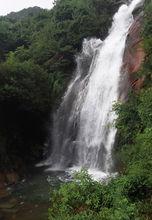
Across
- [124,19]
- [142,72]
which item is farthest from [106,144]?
[124,19]

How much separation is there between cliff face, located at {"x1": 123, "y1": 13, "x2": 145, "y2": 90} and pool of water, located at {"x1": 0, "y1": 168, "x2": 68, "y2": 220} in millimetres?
6490

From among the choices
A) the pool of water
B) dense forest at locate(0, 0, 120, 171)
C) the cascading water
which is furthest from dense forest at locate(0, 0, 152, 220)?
the cascading water

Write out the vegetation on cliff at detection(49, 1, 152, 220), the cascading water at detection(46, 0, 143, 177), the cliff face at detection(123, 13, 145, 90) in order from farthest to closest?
the cascading water at detection(46, 0, 143, 177), the cliff face at detection(123, 13, 145, 90), the vegetation on cliff at detection(49, 1, 152, 220)

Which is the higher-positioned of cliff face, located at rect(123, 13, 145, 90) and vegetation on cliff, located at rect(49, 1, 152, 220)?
cliff face, located at rect(123, 13, 145, 90)

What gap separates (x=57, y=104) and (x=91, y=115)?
369 centimetres

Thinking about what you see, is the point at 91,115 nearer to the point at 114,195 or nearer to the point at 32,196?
the point at 32,196

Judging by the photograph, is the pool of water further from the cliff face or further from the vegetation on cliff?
the cliff face

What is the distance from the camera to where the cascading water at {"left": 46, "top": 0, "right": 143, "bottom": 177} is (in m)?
27.1

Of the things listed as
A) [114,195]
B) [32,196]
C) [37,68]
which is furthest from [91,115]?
[114,195]

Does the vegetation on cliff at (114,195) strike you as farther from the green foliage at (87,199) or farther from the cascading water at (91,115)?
the cascading water at (91,115)

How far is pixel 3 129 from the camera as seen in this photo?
2889 cm

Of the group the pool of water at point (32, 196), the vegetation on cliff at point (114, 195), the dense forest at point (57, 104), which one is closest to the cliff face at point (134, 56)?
the dense forest at point (57, 104)

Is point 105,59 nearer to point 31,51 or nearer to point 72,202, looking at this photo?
point 31,51

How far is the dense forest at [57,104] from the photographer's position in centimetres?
1296
